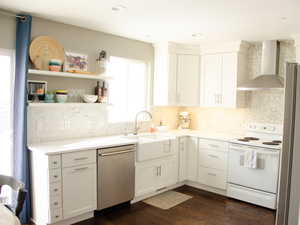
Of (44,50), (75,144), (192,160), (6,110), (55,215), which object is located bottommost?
(55,215)

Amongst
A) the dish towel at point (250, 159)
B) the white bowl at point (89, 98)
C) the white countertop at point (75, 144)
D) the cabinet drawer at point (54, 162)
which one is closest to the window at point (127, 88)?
the white bowl at point (89, 98)

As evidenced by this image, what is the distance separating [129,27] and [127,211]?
245 centimetres

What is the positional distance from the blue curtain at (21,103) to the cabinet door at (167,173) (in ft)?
6.07

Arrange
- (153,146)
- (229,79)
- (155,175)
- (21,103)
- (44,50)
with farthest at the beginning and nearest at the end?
(229,79) < (155,175) < (153,146) < (44,50) < (21,103)

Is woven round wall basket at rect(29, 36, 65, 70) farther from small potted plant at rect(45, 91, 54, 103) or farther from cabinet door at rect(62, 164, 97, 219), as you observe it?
cabinet door at rect(62, 164, 97, 219)

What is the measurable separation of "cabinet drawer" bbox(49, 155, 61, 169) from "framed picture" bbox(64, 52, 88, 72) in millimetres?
1248

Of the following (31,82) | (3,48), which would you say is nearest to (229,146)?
(31,82)

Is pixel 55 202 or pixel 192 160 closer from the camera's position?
pixel 55 202

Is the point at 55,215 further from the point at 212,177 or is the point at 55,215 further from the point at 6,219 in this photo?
the point at 212,177

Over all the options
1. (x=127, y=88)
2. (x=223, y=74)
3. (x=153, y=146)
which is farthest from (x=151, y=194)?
(x=223, y=74)

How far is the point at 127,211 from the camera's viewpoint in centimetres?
352

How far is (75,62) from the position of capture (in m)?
3.63

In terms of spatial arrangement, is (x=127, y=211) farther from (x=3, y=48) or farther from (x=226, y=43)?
(x=226, y=43)

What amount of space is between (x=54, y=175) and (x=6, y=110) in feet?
3.26
